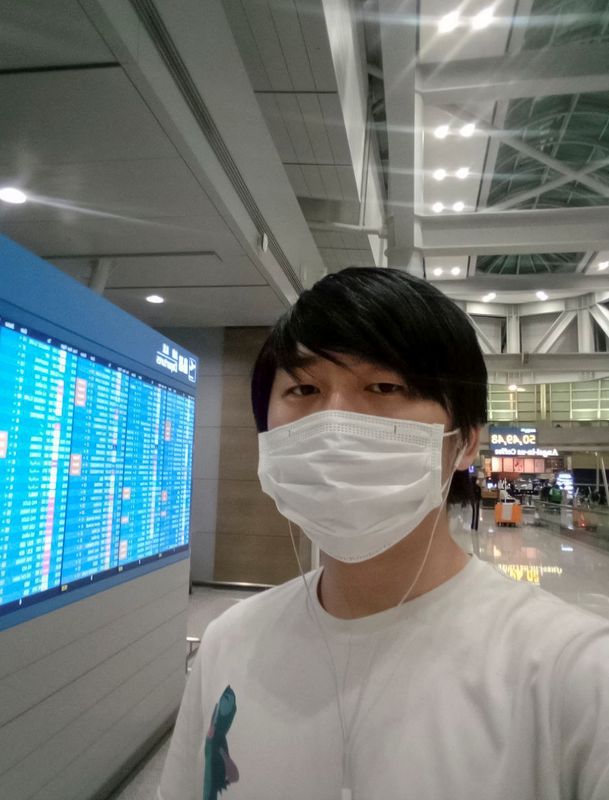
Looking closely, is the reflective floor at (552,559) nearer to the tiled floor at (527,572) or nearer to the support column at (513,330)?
the tiled floor at (527,572)

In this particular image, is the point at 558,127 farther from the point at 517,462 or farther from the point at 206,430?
the point at 517,462

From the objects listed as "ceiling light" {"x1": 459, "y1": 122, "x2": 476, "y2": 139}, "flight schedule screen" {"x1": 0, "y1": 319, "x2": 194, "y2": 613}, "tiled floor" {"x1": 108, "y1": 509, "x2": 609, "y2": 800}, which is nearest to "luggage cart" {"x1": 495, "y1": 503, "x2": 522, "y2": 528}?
"tiled floor" {"x1": 108, "y1": 509, "x2": 609, "y2": 800}

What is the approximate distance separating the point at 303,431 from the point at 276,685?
0.49 meters

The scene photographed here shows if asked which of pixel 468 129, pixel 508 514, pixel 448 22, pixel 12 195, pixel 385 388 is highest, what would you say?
pixel 468 129

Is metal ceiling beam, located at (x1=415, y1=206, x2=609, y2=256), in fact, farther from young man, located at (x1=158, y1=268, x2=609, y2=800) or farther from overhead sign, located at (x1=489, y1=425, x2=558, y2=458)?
overhead sign, located at (x1=489, y1=425, x2=558, y2=458)

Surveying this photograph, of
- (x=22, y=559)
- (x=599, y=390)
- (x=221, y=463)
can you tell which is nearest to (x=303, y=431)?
(x=22, y=559)

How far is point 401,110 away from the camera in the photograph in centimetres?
380

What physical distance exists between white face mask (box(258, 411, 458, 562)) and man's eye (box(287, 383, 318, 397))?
6 centimetres

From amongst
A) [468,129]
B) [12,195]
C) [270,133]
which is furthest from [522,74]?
[12,195]

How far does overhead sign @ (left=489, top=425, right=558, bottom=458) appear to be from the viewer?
18531 millimetres

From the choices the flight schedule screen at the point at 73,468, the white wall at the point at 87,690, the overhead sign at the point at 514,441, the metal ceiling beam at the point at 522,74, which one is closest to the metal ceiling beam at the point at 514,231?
the metal ceiling beam at the point at 522,74

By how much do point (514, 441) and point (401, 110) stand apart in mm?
16982

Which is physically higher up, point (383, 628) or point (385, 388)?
point (385, 388)

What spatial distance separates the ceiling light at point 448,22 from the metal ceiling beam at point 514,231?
2057 mm
